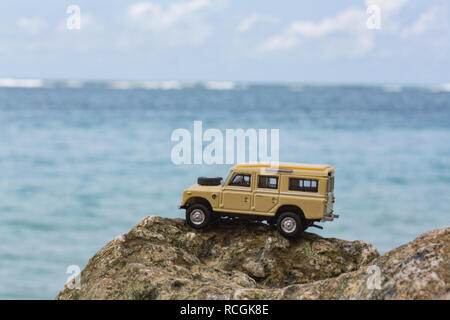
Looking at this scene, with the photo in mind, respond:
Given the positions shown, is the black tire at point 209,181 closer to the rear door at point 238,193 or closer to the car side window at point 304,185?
the rear door at point 238,193

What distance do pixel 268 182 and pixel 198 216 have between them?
1.39 meters

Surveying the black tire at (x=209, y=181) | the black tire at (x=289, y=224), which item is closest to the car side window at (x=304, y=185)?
the black tire at (x=289, y=224)

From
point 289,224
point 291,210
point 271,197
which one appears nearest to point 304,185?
point 291,210

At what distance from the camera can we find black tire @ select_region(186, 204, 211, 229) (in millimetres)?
11180

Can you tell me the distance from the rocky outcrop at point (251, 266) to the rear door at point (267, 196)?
48 centimetres

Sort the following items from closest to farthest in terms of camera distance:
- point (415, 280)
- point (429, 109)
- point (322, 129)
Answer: point (415, 280), point (322, 129), point (429, 109)

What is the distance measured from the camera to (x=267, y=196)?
36.1 feet

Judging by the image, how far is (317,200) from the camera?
424 inches

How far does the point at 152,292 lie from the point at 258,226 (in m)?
2.97

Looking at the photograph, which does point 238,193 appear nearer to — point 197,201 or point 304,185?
point 197,201

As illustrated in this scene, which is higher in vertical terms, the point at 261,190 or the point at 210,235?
the point at 261,190
